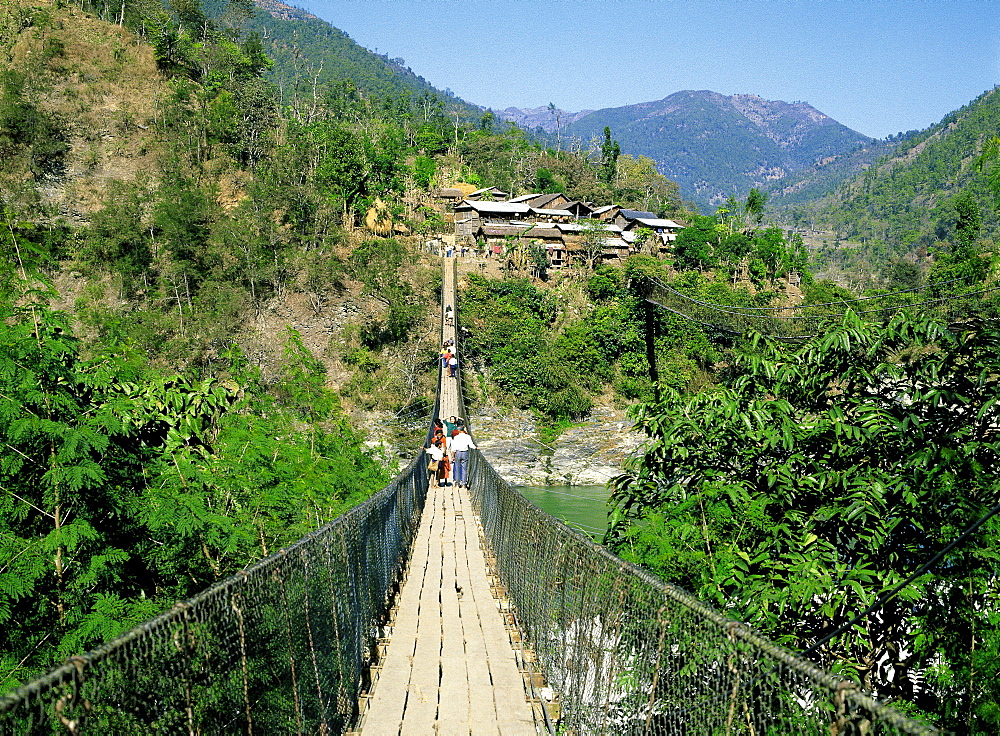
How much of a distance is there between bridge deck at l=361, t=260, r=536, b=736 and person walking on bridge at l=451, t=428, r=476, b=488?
7.52ft

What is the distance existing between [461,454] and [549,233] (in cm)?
2070

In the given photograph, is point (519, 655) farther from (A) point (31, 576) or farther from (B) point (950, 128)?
(B) point (950, 128)

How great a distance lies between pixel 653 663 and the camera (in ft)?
6.98

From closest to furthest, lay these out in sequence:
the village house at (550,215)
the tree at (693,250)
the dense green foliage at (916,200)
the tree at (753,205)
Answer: the tree at (693,250) < the village house at (550,215) < the tree at (753,205) < the dense green foliage at (916,200)

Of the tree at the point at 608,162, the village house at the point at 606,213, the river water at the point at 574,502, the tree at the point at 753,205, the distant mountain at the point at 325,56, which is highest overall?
the distant mountain at the point at 325,56

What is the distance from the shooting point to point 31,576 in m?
2.31

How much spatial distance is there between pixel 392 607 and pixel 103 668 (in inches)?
115

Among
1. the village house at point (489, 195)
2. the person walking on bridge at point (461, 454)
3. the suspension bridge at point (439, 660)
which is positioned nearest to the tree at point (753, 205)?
the village house at point (489, 195)

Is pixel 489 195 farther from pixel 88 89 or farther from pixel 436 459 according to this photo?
pixel 436 459

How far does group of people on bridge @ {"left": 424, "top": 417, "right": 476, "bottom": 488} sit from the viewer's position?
311 inches

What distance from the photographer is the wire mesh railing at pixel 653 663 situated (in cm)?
145

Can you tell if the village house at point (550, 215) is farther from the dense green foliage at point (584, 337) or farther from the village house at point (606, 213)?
the dense green foliage at point (584, 337)

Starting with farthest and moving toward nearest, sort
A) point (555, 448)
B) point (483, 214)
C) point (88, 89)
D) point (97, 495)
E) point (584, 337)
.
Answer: point (483, 214) < point (88, 89) < point (584, 337) < point (555, 448) < point (97, 495)

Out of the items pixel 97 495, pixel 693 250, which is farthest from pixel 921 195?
pixel 97 495
